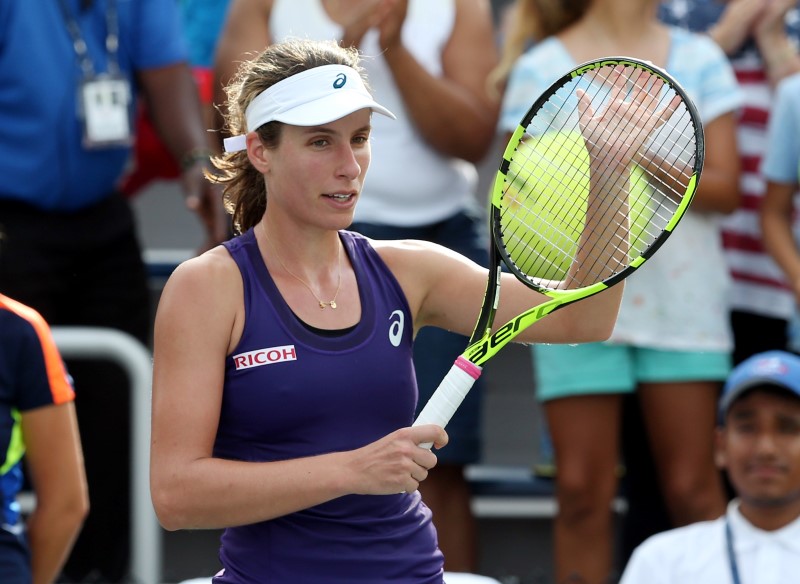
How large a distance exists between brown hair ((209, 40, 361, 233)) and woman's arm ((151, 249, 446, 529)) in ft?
1.01

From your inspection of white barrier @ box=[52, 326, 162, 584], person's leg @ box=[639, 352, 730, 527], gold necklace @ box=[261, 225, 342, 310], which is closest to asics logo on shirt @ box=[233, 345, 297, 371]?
gold necklace @ box=[261, 225, 342, 310]

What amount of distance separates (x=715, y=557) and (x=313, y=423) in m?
1.61

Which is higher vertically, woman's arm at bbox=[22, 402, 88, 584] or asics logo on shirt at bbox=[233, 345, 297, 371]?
asics logo on shirt at bbox=[233, 345, 297, 371]

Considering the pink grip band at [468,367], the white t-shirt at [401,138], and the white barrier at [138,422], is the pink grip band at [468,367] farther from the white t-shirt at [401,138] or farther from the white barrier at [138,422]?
the white t-shirt at [401,138]

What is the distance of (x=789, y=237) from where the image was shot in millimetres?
→ 4305

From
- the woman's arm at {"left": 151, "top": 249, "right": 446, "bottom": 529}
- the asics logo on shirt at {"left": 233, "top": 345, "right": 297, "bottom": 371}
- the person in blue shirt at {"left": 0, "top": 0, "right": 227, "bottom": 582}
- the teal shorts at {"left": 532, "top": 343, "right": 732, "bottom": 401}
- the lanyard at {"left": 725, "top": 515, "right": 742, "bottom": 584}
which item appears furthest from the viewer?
the person in blue shirt at {"left": 0, "top": 0, "right": 227, "bottom": 582}

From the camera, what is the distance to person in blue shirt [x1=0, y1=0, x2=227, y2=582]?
422 centimetres

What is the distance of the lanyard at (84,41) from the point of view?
14.1 feet

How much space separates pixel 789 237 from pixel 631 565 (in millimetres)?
1169

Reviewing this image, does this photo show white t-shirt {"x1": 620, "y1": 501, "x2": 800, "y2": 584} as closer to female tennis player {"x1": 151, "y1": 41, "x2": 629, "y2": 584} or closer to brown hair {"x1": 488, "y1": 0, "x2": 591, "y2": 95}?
female tennis player {"x1": 151, "y1": 41, "x2": 629, "y2": 584}

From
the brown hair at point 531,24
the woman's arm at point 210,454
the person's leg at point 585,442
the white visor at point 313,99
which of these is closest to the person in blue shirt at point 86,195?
the brown hair at point 531,24

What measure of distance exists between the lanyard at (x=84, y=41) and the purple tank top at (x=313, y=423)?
1957 millimetres

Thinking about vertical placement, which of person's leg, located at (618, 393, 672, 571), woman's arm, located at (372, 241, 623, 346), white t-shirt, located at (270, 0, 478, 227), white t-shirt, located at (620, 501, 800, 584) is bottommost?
white t-shirt, located at (620, 501, 800, 584)

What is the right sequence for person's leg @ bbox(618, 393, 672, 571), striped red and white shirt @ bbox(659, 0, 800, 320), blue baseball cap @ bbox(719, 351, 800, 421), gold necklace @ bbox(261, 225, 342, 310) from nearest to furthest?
gold necklace @ bbox(261, 225, 342, 310) → blue baseball cap @ bbox(719, 351, 800, 421) → person's leg @ bbox(618, 393, 672, 571) → striped red and white shirt @ bbox(659, 0, 800, 320)
